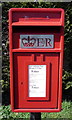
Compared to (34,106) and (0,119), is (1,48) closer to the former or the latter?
(0,119)

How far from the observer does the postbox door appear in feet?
7.40

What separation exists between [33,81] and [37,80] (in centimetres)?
5

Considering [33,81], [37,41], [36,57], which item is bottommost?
[33,81]

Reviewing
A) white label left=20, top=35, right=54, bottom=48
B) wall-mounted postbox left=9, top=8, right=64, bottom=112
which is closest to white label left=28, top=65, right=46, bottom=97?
wall-mounted postbox left=9, top=8, right=64, bottom=112

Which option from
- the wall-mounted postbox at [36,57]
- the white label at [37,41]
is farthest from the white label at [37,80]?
the white label at [37,41]

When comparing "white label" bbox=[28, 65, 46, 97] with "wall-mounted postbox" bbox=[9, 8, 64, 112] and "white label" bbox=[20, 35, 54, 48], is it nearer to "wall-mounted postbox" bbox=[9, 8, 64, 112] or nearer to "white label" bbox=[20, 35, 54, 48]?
"wall-mounted postbox" bbox=[9, 8, 64, 112]

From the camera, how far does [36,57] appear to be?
7.39 feet

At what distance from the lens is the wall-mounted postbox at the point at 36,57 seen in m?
2.19

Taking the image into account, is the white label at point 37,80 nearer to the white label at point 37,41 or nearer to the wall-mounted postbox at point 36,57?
the wall-mounted postbox at point 36,57

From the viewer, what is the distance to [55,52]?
89.0 inches

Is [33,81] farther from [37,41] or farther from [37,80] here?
[37,41]

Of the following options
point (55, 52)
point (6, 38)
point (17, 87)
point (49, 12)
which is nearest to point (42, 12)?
point (49, 12)

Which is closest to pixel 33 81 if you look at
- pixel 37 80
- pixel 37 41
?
pixel 37 80

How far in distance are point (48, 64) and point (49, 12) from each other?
574 mm
